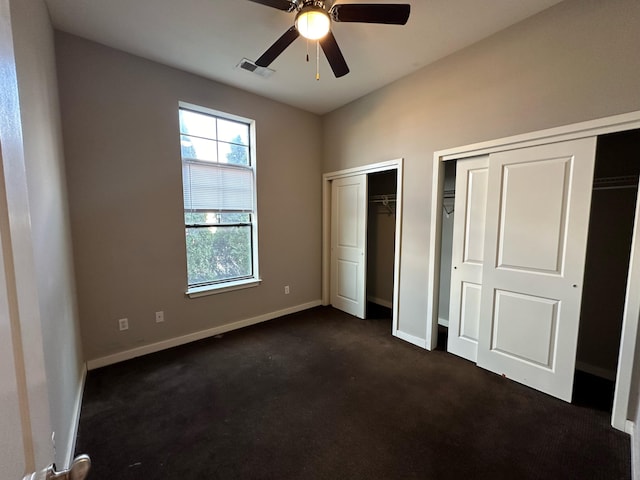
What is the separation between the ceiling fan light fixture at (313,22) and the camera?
170 centimetres

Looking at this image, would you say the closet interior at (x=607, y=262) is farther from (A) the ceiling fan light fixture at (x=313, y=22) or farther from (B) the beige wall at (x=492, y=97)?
(A) the ceiling fan light fixture at (x=313, y=22)

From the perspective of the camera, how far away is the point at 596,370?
247 centimetres

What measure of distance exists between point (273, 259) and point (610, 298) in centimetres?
349

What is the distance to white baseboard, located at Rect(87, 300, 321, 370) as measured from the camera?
102 inches

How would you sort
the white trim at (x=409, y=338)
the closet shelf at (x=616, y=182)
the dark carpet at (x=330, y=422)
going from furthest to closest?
the white trim at (x=409, y=338) → the closet shelf at (x=616, y=182) → the dark carpet at (x=330, y=422)

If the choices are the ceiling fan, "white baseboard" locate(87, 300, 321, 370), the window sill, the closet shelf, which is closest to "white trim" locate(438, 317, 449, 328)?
"white baseboard" locate(87, 300, 321, 370)

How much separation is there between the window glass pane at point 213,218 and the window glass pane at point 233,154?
0.66 meters

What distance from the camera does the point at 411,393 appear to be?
2236 millimetres

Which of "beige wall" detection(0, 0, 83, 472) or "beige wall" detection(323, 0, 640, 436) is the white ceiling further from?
"beige wall" detection(0, 0, 83, 472)

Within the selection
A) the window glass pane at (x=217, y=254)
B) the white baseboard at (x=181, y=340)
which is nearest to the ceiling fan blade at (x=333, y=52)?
the window glass pane at (x=217, y=254)

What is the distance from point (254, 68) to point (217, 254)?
2.12m

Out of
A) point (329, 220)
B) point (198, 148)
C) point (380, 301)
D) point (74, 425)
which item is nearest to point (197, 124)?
point (198, 148)

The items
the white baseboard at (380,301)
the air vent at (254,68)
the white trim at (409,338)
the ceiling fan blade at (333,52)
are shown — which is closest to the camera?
the ceiling fan blade at (333,52)

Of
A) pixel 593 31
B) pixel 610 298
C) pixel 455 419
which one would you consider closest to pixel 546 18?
pixel 593 31
